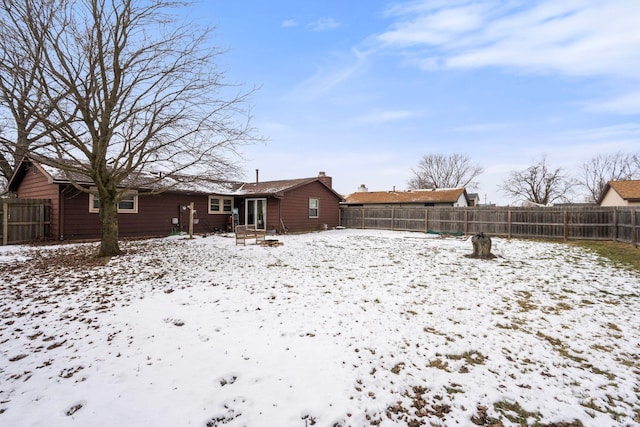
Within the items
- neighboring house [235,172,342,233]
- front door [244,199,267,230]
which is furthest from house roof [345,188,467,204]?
front door [244,199,267,230]

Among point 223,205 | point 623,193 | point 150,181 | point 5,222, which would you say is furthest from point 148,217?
point 623,193

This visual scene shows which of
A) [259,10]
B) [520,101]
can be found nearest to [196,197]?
[259,10]

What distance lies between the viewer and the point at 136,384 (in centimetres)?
315

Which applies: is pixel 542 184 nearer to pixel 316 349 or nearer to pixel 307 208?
pixel 307 208

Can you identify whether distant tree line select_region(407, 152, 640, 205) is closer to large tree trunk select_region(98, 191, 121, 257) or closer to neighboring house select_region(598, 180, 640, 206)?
neighboring house select_region(598, 180, 640, 206)

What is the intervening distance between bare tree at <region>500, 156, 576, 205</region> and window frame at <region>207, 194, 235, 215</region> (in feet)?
154

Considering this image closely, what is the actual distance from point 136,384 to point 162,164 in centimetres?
872

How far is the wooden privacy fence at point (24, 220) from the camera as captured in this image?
40.7 ft

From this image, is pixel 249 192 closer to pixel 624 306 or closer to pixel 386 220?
pixel 386 220

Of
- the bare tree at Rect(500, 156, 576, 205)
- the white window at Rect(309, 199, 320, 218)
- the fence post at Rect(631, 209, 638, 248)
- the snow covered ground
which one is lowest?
the snow covered ground

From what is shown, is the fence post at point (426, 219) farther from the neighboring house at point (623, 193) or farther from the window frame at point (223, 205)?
the window frame at point (223, 205)

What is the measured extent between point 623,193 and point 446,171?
33323 mm

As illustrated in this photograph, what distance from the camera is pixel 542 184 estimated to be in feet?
148

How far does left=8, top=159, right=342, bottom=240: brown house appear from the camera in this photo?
13.6 m
